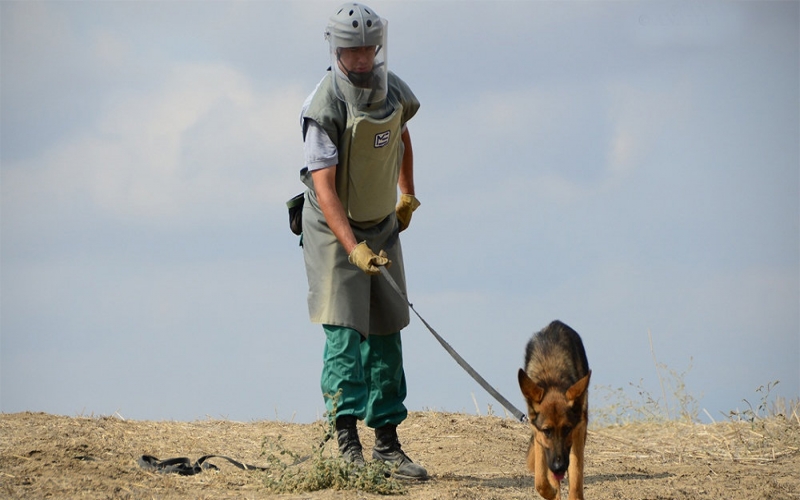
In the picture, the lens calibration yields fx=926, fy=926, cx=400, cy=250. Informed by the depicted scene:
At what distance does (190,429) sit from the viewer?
29.0 feet

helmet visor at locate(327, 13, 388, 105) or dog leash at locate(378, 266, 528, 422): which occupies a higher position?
helmet visor at locate(327, 13, 388, 105)

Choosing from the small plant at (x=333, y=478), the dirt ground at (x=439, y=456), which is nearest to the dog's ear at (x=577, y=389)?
the dirt ground at (x=439, y=456)

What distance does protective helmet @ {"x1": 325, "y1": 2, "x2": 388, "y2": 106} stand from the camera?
6.43m

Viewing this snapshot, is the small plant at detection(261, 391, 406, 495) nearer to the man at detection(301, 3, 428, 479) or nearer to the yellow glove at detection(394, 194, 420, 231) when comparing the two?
the man at detection(301, 3, 428, 479)

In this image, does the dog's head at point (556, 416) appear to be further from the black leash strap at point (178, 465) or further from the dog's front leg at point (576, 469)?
the black leash strap at point (178, 465)

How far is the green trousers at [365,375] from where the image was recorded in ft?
21.1

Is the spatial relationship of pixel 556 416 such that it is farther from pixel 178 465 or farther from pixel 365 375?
pixel 178 465

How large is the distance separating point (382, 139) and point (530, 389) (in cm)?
213

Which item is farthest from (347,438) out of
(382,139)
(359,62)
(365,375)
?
(359,62)

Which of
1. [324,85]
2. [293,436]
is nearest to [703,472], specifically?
[293,436]

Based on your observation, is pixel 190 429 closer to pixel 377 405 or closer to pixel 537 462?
pixel 377 405

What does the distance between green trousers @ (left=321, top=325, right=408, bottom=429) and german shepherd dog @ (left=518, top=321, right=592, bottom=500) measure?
101 centimetres

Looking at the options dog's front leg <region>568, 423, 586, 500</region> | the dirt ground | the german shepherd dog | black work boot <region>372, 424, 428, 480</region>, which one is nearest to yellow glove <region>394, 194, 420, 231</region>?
the german shepherd dog

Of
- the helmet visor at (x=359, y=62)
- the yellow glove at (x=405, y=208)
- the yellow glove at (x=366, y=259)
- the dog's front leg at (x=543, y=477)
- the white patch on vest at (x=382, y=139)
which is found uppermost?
the helmet visor at (x=359, y=62)
